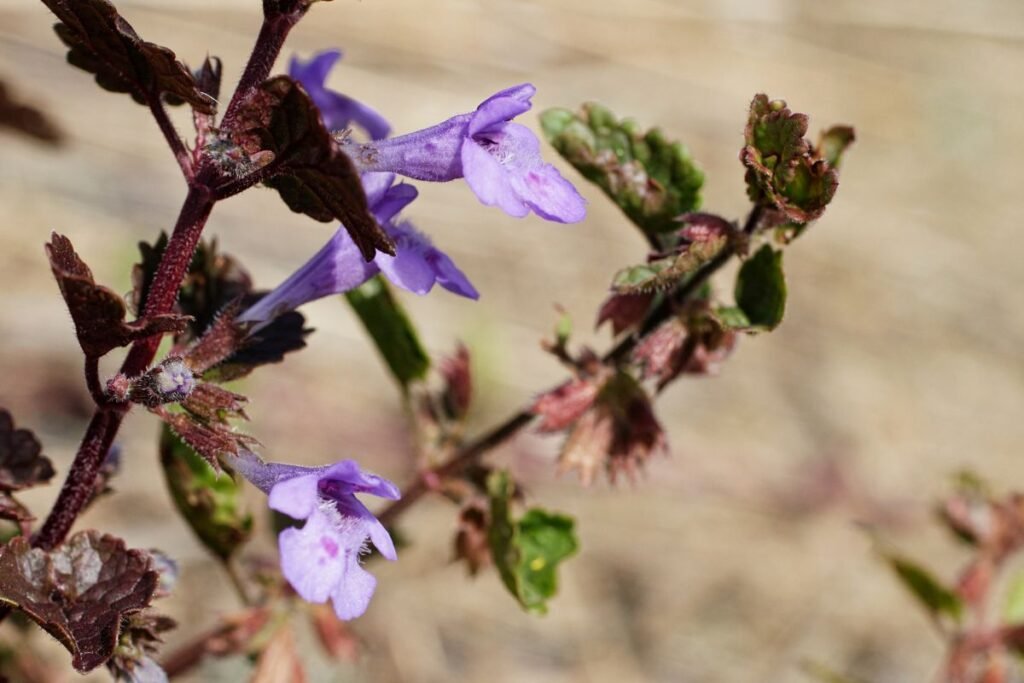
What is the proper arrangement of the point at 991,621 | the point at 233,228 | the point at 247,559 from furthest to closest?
1. the point at 233,228
2. the point at 991,621
3. the point at 247,559

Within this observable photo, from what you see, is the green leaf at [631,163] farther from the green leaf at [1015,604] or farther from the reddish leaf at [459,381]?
the green leaf at [1015,604]

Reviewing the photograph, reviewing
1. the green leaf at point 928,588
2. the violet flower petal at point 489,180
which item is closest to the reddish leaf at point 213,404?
the violet flower petal at point 489,180

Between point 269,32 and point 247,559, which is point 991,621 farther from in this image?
point 269,32

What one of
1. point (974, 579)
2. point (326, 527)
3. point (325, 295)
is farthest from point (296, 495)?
point (974, 579)

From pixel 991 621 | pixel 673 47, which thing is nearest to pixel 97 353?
pixel 991 621

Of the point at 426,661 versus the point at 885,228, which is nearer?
the point at 426,661

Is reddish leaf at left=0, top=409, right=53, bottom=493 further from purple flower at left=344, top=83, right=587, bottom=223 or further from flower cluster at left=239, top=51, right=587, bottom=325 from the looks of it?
purple flower at left=344, top=83, right=587, bottom=223

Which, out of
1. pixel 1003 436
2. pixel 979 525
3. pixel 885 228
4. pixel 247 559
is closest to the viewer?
pixel 247 559

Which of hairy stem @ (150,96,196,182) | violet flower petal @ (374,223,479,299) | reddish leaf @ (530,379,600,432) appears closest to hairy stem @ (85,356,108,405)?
hairy stem @ (150,96,196,182)
